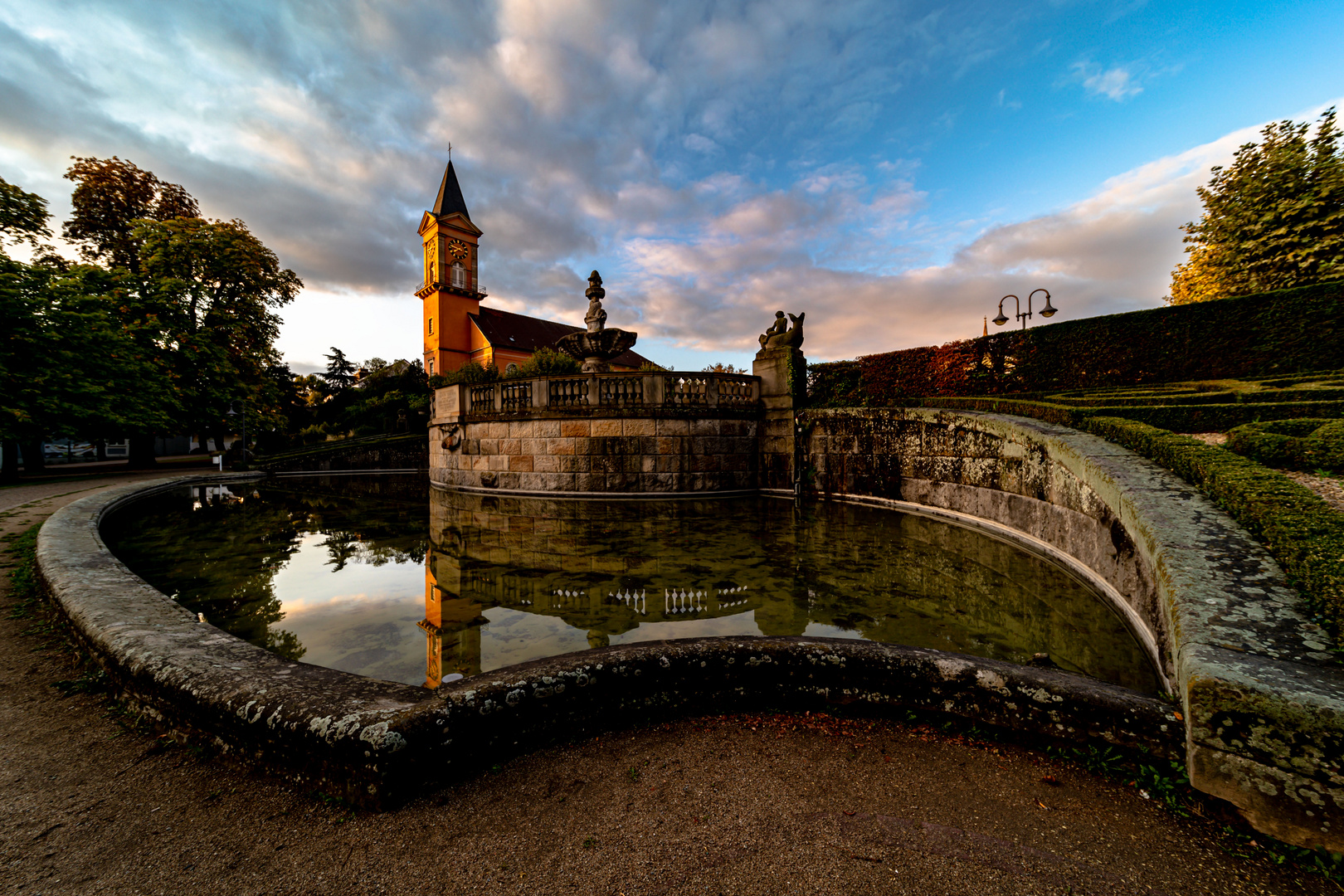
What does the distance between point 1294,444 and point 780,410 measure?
883cm

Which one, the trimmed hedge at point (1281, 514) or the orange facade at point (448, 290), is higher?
the orange facade at point (448, 290)

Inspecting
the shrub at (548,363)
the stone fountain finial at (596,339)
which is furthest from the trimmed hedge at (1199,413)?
the shrub at (548,363)

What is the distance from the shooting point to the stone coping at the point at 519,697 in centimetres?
193

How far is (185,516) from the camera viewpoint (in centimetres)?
970

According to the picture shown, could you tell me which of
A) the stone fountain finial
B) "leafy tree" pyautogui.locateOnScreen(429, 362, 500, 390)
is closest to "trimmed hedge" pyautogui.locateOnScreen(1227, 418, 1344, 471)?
the stone fountain finial

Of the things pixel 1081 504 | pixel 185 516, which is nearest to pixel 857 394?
pixel 1081 504

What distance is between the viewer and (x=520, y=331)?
159 feet

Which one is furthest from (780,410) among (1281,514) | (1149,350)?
(1281,514)

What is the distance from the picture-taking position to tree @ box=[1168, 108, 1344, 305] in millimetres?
13555

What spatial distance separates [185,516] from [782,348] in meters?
14.0

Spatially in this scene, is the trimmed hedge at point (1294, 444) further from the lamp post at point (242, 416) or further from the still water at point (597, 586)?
the lamp post at point (242, 416)

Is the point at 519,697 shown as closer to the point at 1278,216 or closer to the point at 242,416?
the point at 1278,216

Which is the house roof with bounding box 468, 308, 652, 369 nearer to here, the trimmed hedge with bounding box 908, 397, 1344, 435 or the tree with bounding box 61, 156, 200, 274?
the tree with bounding box 61, 156, 200, 274

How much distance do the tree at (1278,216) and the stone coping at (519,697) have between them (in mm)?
16785
